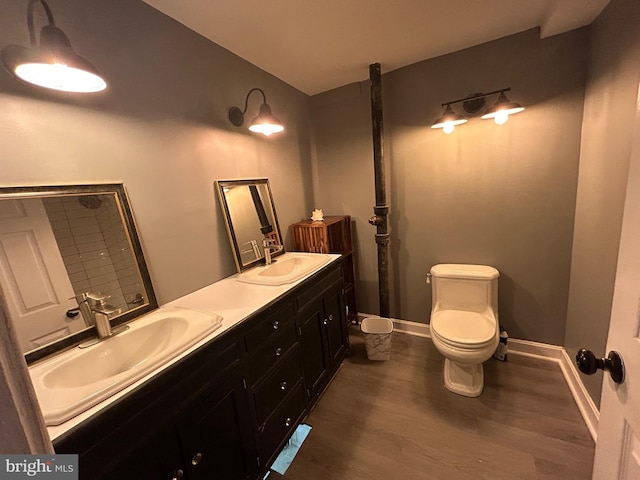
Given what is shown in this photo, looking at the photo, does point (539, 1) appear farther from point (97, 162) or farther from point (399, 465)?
point (399, 465)

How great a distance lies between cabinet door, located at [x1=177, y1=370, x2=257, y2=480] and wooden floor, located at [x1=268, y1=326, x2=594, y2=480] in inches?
14.3

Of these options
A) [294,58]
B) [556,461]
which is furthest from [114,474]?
[294,58]

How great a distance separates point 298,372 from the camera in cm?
159

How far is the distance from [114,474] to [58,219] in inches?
36.3

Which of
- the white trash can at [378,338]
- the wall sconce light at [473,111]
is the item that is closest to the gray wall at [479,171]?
the wall sconce light at [473,111]

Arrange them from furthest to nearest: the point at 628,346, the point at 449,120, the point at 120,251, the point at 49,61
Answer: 1. the point at 449,120
2. the point at 120,251
3. the point at 49,61
4. the point at 628,346

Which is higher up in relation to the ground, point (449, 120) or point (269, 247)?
point (449, 120)

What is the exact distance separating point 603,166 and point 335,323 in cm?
184

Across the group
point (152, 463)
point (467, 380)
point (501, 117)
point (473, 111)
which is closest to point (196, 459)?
point (152, 463)

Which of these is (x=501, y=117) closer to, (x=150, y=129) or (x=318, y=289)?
(x=318, y=289)

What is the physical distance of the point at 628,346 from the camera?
0.60m

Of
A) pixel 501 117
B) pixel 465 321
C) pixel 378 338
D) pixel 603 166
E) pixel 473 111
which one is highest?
pixel 473 111

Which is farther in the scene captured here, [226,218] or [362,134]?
[362,134]

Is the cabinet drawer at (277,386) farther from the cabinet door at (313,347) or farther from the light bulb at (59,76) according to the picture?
the light bulb at (59,76)
